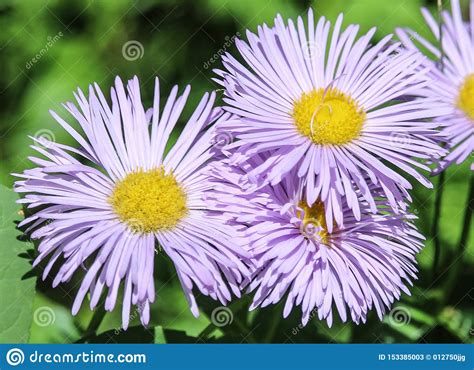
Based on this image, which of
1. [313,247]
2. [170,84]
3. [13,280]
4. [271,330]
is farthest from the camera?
[170,84]

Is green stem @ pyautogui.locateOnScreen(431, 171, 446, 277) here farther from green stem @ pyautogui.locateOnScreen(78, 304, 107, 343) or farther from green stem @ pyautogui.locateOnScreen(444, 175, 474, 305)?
green stem @ pyautogui.locateOnScreen(78, 304, 107, 343)

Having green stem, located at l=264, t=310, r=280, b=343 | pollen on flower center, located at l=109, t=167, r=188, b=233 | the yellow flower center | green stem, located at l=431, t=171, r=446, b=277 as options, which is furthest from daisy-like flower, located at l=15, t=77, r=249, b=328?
green stem, located at l=431, t=171, r=446, b=277

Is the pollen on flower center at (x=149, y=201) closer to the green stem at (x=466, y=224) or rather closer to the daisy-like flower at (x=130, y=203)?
the daisy-like flower at (x=130, y=203)

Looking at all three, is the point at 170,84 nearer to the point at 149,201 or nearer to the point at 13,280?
the point at 149,201

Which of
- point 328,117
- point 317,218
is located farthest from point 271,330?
point 328,117

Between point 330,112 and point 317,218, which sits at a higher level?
point 330,112

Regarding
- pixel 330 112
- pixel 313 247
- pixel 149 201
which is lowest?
pixel 313 247

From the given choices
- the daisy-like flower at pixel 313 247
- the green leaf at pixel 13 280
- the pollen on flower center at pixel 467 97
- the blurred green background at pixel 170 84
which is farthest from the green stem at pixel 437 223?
the green leaf at pixel 13 280

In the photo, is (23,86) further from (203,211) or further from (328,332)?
(328,332)
